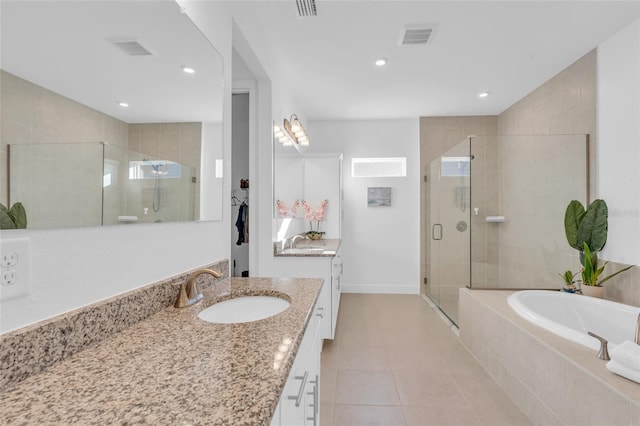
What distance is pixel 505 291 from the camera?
2828 mm

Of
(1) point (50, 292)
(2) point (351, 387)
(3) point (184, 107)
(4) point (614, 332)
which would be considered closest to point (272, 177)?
(3) point (184, 107)

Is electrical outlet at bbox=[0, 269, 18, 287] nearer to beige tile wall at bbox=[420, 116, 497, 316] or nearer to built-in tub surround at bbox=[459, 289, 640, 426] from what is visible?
built-in tub surround at bbox=[459, 289, 640, 426]

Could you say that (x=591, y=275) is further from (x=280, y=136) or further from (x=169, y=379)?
(x=169, y=379)

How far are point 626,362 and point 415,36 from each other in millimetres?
2412

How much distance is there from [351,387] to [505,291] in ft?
5.62

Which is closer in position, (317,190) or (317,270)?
(317,270)

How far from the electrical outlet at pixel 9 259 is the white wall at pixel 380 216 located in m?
4.10

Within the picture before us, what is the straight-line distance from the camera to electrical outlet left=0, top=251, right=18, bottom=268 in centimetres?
59

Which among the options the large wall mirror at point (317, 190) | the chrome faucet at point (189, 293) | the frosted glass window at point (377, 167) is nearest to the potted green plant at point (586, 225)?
the frosted glass window at point (377, 167)

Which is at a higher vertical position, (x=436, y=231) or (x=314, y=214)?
(x=314, y=214)

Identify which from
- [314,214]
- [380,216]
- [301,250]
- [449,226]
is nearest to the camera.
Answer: [301,250]

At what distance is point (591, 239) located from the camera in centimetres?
251

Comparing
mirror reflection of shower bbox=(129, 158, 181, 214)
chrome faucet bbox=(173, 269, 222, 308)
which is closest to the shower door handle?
chrome faucet bbox=(173, 269, 222, 308)

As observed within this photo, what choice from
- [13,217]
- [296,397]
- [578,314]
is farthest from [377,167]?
[13,217]
